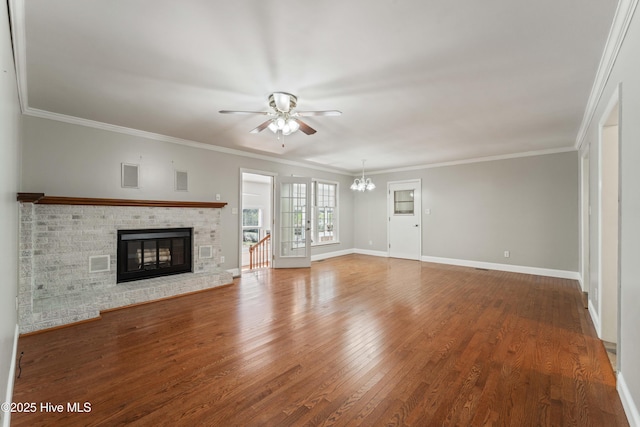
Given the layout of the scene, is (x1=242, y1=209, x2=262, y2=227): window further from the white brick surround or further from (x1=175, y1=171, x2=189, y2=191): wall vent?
the white brick surround

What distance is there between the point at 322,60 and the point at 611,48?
2.23 meters

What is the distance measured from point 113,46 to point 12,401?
265 centimetres

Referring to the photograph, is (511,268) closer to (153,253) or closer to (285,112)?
(285,112)

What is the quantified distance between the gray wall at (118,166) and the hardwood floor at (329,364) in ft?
5.85

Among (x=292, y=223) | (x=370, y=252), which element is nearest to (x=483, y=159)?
(x=370, y=252)

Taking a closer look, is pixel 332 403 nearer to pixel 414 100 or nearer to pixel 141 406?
pixel 141 406

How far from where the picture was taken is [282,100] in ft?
9.70

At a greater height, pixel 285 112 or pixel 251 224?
pixel 285 112

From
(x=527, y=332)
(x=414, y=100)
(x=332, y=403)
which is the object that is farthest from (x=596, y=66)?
(x=332, y=403)

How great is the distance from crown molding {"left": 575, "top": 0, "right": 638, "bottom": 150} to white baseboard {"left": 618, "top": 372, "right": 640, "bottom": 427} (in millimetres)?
2382

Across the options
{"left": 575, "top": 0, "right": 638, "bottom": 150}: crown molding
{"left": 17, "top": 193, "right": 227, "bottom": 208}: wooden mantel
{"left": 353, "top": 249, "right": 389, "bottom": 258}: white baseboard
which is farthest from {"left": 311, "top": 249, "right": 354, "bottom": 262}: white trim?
{"left": 575, "top": 0, "right": 638, "bottom": 150}: crown molding

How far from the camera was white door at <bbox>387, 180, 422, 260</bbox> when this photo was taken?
7371 millimetres

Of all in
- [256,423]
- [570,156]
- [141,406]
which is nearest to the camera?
[256,423]

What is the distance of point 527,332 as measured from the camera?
3008 millimetres
